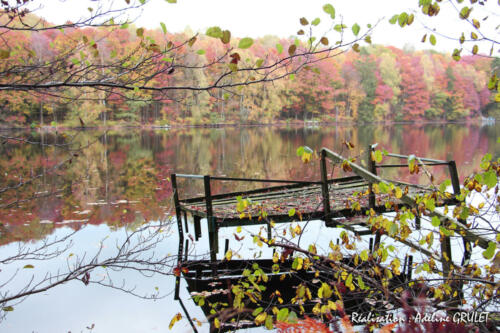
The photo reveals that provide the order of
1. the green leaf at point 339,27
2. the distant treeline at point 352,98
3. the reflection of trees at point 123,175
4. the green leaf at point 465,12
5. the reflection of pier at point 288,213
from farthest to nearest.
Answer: the distant treeline at point 352,98
the reflection of trees at point 123,175
the reflection of pier at point 288,213
the green leaf at point 465,12
the green leaf at point 339,27

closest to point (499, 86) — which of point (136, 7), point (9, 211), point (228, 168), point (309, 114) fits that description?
point (136, 7)

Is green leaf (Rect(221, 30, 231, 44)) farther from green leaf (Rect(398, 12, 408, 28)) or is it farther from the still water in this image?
the still water

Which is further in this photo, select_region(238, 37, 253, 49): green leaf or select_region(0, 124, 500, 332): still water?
select_region(0, 124, 500, 332): still water

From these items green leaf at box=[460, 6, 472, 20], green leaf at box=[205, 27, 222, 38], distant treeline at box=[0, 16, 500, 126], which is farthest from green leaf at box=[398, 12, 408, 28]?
distant treeline at box=[0, 16, 500, 126]

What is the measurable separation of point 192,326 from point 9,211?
7.85 metres

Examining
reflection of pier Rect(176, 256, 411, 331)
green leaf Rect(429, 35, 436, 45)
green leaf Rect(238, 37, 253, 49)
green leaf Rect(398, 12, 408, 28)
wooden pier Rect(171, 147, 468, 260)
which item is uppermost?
green leaf Rect(398, 12, 408, 28)

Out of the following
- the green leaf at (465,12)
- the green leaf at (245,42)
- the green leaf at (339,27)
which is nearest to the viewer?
the green leaf at (245,42)

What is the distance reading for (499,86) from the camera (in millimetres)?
2885

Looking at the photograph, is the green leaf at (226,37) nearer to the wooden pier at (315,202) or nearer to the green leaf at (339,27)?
the green leaf at (339,27)

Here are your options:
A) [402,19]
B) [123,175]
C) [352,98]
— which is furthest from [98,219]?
[352,98]

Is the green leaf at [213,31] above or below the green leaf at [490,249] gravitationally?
above

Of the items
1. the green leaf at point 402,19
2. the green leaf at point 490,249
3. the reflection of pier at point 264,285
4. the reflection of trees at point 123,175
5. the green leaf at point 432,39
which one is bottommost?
the reflection of pier at point 264,285

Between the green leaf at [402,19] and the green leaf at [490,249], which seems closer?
the green leaf at [490,249]

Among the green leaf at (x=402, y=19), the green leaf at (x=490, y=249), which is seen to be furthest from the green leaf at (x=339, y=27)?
the green leaf at (x=490, y=249)
